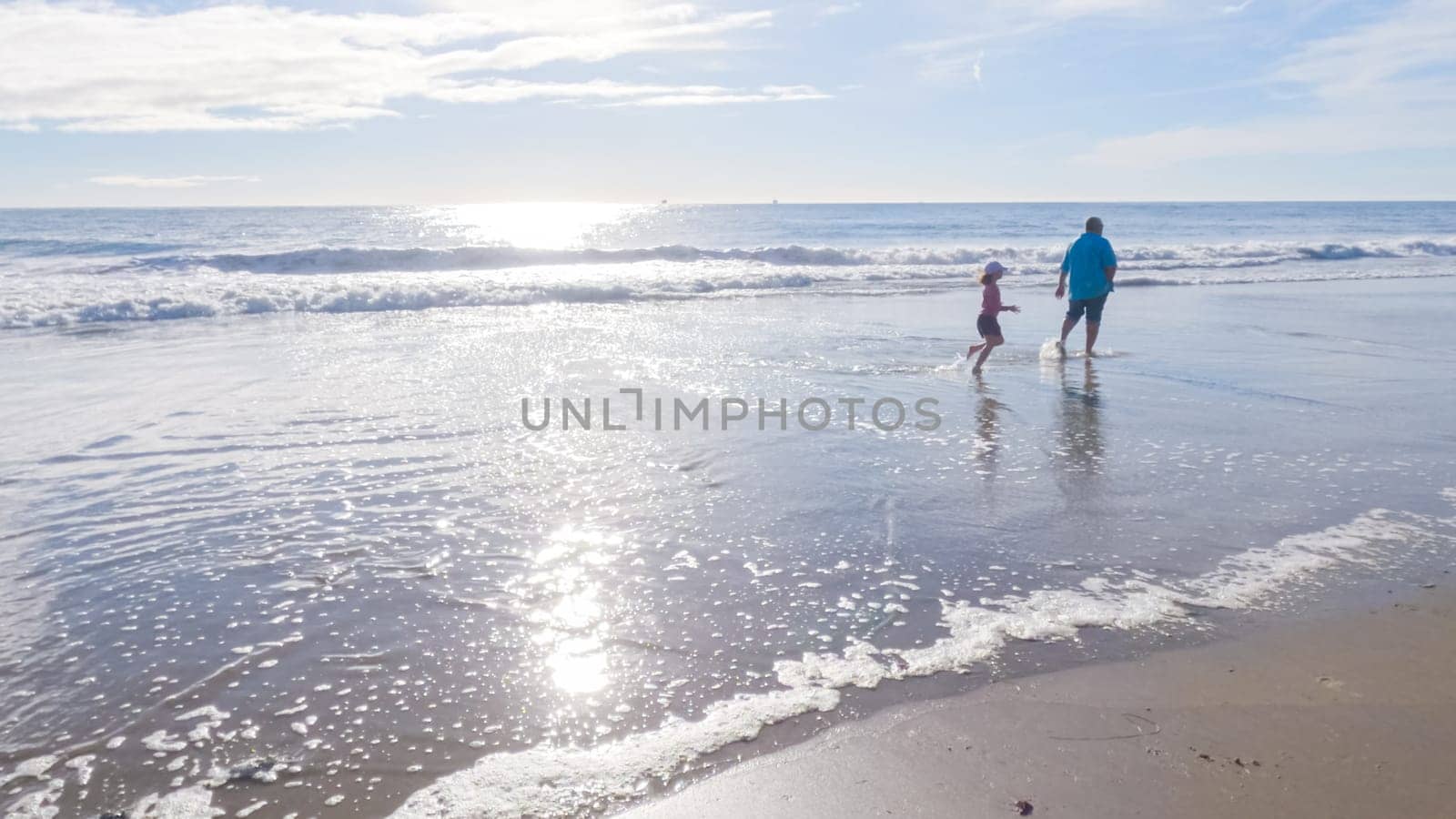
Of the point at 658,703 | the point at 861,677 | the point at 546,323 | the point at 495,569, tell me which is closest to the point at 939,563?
the point at 861,677

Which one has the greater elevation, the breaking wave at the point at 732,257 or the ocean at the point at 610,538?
the breaking wave at the point at 732,257

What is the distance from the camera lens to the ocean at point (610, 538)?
3344 millimetres

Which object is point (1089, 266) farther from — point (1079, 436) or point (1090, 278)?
point (1079, 436)

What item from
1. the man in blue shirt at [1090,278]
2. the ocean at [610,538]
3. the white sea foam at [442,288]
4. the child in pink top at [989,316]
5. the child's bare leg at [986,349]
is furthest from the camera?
the white sea foam at [442,288]

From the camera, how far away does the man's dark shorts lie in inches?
465

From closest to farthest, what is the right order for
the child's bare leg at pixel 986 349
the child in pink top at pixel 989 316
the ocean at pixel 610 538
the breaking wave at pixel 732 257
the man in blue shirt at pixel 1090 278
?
the ocean at pixel 610 538 → the child's bare leg at pixel 986 349 → the child in pink top at pixel 989 316 → the man in blue shirt at pixel 1090 278 → the breaking wave at pixel 732 257

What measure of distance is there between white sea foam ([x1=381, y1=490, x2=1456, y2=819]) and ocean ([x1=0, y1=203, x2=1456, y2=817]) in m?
0.02

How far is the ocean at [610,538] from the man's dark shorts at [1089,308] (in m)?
0.91

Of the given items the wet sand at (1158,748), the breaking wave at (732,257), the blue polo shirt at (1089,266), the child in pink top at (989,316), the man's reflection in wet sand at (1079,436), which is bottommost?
the wet sand at (1158,748)

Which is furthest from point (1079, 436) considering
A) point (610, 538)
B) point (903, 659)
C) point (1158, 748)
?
point (1158, 748)

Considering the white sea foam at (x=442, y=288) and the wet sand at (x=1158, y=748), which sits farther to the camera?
the white sea foam at (x=442, y=288)

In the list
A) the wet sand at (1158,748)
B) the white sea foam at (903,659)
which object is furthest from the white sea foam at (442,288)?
the wet sand at (1158,748)

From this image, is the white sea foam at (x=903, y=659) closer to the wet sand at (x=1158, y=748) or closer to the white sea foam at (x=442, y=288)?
the wet sand at (x=1158, y=748)

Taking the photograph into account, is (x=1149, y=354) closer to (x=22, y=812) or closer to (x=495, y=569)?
(x=495, y=569)
